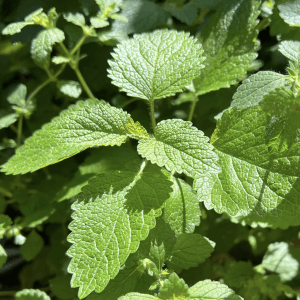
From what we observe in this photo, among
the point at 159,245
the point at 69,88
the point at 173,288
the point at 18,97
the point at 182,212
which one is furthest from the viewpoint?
the point at 18,97

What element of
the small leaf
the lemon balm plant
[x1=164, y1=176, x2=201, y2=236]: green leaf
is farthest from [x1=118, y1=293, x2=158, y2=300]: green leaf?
the small leaf

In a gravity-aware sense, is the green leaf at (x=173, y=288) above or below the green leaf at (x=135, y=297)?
above

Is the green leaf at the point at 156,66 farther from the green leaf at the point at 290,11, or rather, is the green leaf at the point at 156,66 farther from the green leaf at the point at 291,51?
the green leaf at the point at 290,11

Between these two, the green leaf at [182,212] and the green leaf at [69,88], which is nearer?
the green leaf at [182,212]

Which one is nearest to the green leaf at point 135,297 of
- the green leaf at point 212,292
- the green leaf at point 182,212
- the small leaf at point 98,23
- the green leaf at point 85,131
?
the green leaf at point 212,292

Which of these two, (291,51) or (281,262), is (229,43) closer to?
(291,51)

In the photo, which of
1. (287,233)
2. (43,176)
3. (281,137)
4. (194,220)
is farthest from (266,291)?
(43,176)

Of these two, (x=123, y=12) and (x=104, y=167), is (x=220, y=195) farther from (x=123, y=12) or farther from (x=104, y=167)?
(x=123, y=12)

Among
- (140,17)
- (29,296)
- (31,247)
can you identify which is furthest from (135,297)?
(140,17)
